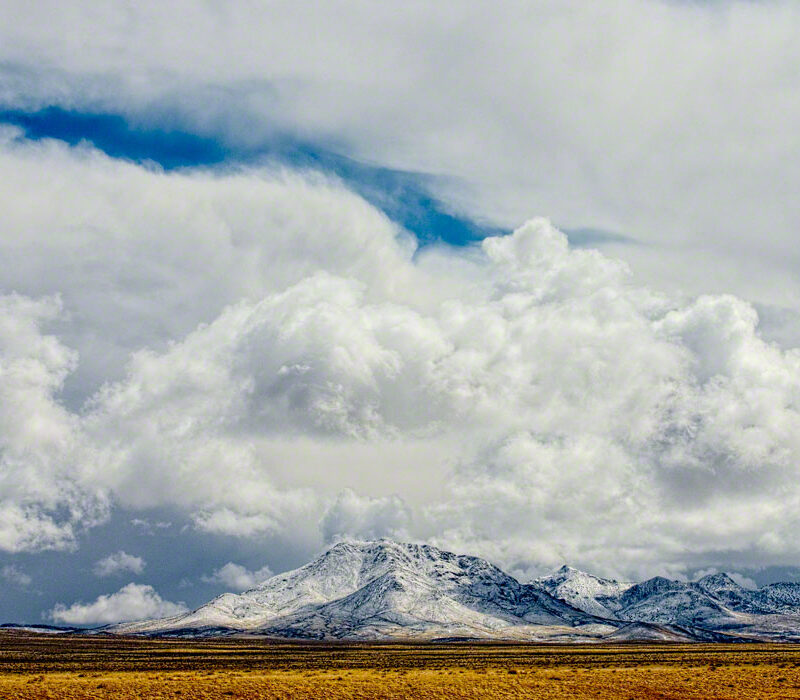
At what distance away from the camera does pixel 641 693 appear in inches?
3219

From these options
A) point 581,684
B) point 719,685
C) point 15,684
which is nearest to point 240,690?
point 15,684

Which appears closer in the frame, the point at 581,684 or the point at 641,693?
the point at 641,693

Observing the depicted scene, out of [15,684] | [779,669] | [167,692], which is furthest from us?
[779,669]

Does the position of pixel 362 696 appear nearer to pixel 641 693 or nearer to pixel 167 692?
pixel 167 692

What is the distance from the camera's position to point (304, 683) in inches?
3354

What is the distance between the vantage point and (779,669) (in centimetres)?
10512

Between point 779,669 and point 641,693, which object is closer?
point 641,693

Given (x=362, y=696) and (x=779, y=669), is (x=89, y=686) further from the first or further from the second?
(x=779, y=669)

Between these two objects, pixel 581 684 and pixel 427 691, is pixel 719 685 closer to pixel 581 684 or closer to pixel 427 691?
pixel 581 684

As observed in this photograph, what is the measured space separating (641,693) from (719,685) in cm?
1112

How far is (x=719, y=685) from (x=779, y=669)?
25.4m

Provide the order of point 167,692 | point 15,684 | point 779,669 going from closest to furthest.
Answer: point 167,692, point 15,684, point 779,669

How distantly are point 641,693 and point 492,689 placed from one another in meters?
15.7

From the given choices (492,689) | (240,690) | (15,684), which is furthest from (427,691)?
(15,684)
